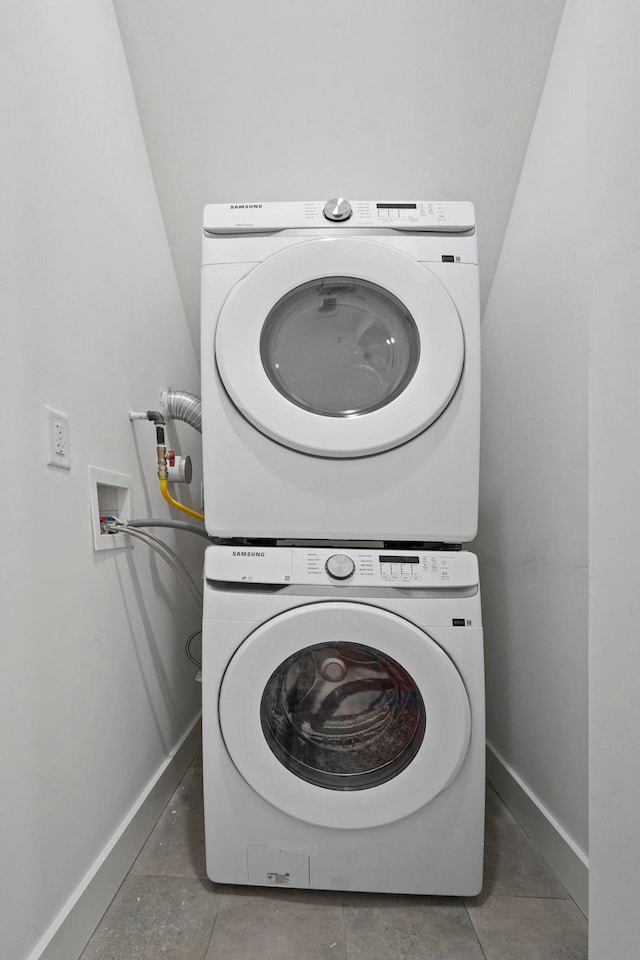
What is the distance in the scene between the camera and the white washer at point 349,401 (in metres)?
1.17

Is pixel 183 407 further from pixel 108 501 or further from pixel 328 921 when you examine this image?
pixel 328 921

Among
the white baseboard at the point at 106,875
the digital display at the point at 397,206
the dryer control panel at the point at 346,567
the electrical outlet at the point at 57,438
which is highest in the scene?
the digital display at the point at 397,206

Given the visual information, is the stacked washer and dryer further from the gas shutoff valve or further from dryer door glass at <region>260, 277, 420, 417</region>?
the gas shutoff valve

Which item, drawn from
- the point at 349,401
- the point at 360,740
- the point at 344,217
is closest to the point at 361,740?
the point at 360,740

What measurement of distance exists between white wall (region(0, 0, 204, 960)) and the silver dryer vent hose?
0.04 metres

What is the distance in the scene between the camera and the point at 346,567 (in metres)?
1.15

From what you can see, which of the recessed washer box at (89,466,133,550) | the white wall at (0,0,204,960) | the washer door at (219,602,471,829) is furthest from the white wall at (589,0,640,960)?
the recessed washer box at (89,466,133,550)

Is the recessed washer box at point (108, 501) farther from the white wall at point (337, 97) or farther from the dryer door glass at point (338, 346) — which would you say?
the white wall at point (337, 97)

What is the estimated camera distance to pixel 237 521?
120 cm

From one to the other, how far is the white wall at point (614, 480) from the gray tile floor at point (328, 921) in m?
0.48

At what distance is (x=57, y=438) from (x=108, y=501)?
0.33 metres

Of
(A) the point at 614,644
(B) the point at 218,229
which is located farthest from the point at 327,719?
(B) the point at 218,229

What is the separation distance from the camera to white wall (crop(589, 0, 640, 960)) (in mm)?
597

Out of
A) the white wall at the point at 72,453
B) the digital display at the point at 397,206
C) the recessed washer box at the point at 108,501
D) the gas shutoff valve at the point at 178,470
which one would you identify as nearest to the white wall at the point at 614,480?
the digital display at the point at 397,206
